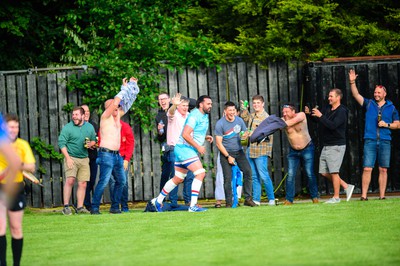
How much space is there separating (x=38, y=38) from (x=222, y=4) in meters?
4.65

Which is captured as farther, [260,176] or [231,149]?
[260,176]

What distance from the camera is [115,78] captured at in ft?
63.4

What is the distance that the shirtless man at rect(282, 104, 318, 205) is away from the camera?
1642cm

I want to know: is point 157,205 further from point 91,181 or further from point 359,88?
point 359,88

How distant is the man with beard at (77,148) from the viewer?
1664 centimetres

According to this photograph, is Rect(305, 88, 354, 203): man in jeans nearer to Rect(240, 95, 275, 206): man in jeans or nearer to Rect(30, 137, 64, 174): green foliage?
Rect(240, 95, 275, 206): man in jeans

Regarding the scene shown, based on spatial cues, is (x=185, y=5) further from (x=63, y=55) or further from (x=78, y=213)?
(x=78, y=213)

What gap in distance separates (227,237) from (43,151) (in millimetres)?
8522

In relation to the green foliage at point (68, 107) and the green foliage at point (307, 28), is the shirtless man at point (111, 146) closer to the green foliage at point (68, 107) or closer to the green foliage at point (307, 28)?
the green foliage at point (68, 107)

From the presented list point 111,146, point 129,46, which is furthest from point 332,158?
point 129,46

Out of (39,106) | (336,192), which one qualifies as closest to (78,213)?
(39,106)

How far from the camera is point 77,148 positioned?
659 inches

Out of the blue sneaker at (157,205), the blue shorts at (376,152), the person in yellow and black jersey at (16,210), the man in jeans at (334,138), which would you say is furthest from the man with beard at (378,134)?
the person in yellow and black jersey at (16,210)

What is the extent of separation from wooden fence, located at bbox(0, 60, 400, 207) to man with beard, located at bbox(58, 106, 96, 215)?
2329mm
